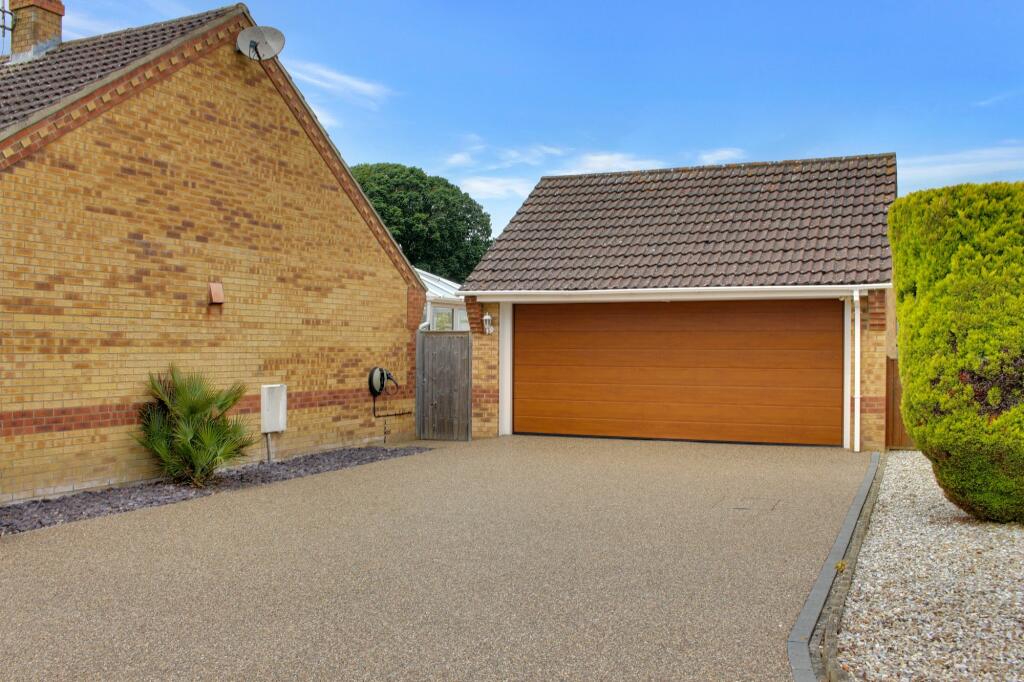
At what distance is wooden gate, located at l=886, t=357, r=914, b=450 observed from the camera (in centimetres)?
1358

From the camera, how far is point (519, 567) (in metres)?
6.70

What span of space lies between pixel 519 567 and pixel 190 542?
2.82 metres

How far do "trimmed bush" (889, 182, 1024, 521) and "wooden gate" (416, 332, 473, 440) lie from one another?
8.49m

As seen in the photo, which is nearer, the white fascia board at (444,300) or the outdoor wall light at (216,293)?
the outdoor wall light at (216,293)

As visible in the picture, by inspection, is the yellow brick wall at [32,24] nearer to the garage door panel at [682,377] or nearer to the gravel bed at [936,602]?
the garage door panel at [682,377]

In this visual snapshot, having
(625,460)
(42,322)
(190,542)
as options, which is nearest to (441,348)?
(625,460)

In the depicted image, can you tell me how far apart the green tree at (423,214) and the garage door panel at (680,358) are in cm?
2640

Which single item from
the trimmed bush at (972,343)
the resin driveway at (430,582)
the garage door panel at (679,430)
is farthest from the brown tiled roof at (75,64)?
the trimmed bush at (972,343)

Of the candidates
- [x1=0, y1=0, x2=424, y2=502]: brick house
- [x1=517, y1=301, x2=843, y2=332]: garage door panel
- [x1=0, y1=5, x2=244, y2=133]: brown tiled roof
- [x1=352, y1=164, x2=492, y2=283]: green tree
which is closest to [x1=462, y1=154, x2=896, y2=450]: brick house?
[x1=517, y1=301, x2=843, y2=332]: garage door panel

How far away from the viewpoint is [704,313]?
14469 millimetres

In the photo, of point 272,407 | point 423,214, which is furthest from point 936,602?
point 423,214

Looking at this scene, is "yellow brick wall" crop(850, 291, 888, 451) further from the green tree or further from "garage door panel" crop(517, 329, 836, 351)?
the green tree

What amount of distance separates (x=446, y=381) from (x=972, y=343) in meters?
9.24

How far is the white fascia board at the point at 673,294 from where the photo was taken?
1330cm
